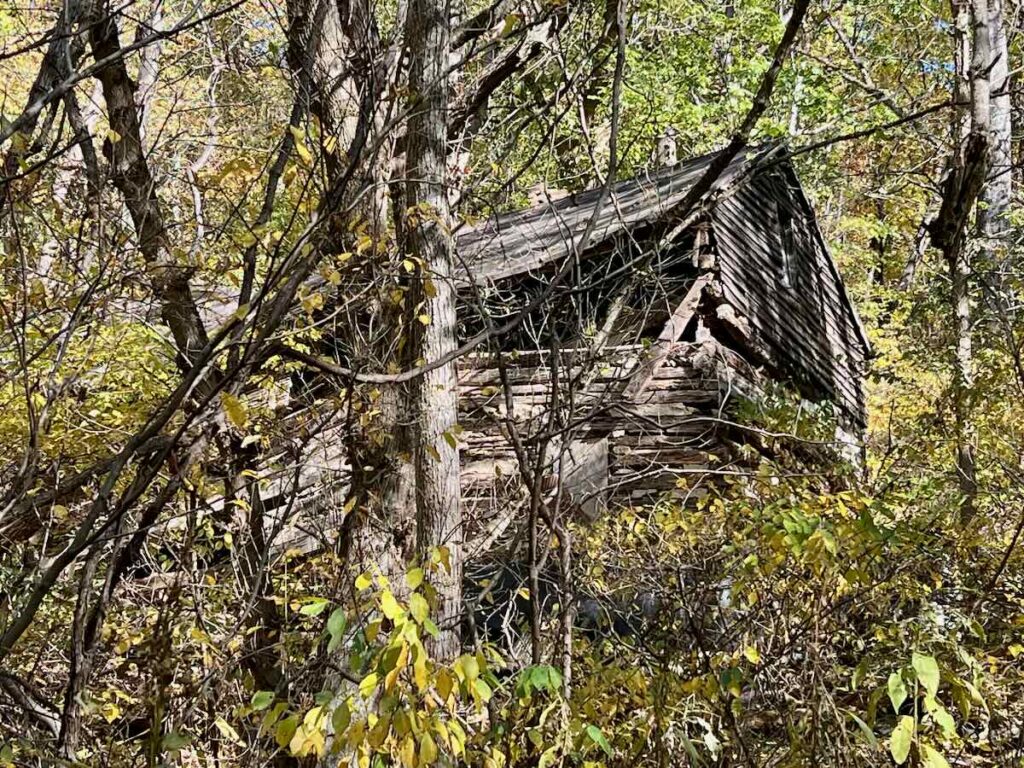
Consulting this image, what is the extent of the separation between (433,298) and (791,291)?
42.2ft

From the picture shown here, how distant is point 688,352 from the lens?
1150 centimetres

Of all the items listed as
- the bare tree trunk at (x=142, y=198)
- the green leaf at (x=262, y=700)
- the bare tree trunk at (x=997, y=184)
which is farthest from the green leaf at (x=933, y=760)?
the bare tree trunk at (x=997, y=184)

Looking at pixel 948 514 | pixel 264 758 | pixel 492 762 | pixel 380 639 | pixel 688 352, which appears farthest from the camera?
pixel 688 352

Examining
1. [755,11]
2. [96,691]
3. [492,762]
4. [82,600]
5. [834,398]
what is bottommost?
[834,398]

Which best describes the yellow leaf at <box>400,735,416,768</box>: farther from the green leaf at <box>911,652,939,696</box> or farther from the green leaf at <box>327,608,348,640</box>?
the green leaf at <box>911,652,939,696</box>

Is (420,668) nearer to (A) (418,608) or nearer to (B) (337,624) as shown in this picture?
(A) (418,608)

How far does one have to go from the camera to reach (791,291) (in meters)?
16.2

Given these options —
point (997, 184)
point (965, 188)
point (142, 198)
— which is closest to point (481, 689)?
point (142, 198)

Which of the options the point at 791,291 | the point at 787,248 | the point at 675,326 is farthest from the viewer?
the point at 787,248

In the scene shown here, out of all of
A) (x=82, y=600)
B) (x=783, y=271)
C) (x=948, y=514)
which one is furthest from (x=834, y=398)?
(x=82, y=600)

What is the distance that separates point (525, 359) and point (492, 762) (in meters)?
9.17

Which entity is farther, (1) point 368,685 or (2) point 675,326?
(2) point 675,326

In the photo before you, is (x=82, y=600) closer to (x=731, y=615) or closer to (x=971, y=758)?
(x=731, y=615)

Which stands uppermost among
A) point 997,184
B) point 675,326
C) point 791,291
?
point 997,184
